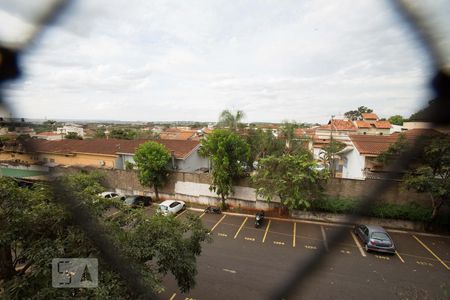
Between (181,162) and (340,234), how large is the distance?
16878mm

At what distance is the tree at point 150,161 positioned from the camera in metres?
14.1

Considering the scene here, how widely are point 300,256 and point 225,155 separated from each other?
23.6 ft

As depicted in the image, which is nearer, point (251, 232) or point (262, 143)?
point (251, 232)

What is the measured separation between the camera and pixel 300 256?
6176 millimetres

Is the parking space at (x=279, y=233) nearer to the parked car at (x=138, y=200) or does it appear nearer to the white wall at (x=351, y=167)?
the white wall at (x=351, y=167)

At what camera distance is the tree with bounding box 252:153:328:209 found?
450 inches

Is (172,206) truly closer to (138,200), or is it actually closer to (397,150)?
(138,200)

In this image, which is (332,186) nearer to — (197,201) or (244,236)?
(244,236)

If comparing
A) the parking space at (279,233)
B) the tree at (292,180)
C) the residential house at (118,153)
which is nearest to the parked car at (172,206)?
the residential house at (118,153)

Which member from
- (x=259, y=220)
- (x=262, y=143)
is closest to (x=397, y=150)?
(x=259, y=220)

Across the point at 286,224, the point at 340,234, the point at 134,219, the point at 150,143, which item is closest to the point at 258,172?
the point at 286,224

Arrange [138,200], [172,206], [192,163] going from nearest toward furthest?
1. [172,206]
2. [138,200]
3. [192,163]

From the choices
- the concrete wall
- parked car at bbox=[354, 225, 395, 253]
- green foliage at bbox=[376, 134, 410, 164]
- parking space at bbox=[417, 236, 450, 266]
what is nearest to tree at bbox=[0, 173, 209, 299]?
green foliage at bbox=[376, 134, 410, 164]

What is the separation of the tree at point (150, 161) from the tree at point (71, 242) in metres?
8.68
